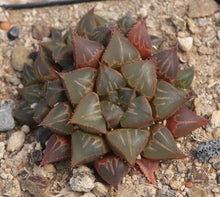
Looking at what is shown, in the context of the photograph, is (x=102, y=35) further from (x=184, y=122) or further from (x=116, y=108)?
(x=184, y=122)

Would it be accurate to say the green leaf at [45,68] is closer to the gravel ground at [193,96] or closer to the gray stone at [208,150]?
the gravel ground at [193,96]

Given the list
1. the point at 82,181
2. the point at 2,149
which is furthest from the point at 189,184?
the point at 2,149

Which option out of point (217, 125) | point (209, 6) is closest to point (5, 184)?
point (217, 125)

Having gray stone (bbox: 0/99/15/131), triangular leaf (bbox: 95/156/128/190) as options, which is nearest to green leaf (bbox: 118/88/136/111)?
triangular leaf (bbox: 95/156/128/190)

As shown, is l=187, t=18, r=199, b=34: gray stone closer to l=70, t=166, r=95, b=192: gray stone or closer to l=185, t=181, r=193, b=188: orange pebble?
l=185, t=181, r=193, b=188: orange pebble

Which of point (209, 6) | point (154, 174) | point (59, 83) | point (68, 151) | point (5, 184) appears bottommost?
point (5, 184)

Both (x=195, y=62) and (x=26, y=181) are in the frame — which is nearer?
(x=26, y=181)

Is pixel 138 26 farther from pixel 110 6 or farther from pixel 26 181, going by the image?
pixel 26 181
